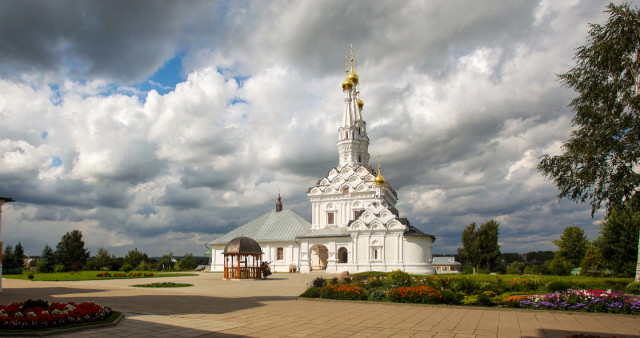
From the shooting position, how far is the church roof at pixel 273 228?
160 ft

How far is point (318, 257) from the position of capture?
161 ft

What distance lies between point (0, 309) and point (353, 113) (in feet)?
155

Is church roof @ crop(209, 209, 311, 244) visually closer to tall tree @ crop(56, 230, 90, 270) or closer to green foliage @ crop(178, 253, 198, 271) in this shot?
green foliage @ crop(178, 253, 198, 271)

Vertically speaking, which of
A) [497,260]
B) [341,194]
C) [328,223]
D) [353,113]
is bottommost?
[497,260]

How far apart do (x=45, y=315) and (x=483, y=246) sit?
160ft

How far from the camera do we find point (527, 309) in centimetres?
1338

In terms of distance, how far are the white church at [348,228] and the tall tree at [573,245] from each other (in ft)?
64.2

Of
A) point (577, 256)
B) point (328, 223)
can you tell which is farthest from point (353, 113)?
point (577, 256)

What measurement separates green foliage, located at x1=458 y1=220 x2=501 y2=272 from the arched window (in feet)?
51.2

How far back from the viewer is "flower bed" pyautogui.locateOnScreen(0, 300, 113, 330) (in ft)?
30.8

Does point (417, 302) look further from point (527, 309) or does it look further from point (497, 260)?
point (497, 260)

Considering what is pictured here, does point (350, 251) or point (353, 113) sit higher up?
point (353, 113)

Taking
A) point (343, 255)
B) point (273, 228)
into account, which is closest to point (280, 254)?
point (273, 228)

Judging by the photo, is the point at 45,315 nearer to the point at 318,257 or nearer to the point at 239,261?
the point at 239,261
